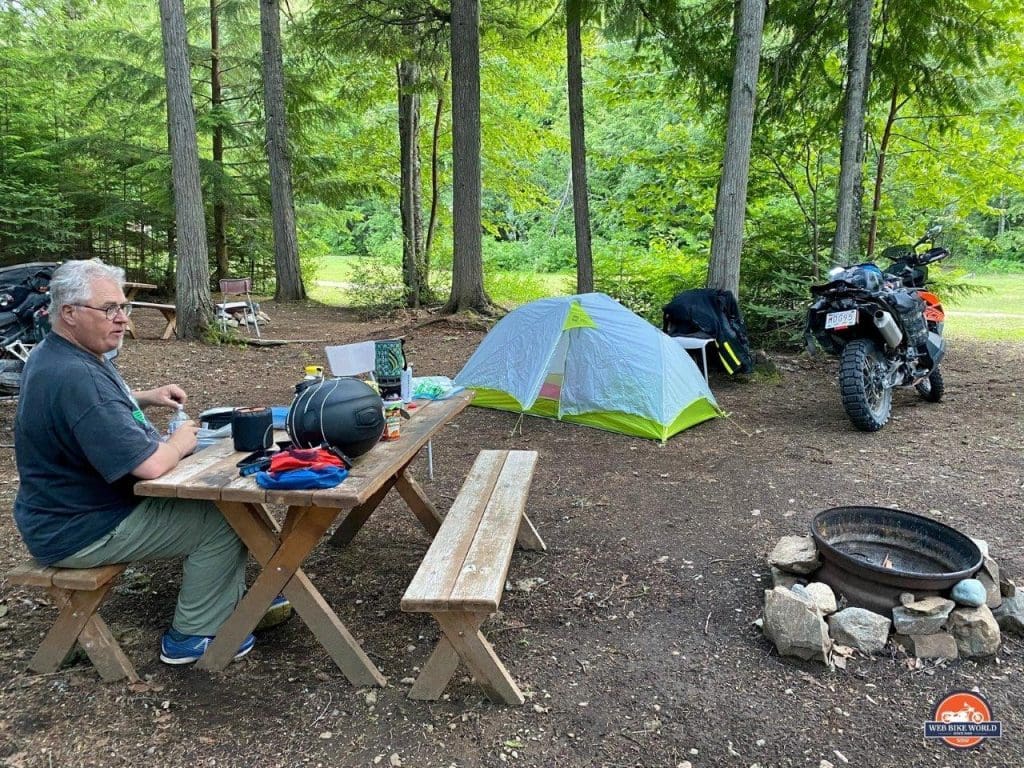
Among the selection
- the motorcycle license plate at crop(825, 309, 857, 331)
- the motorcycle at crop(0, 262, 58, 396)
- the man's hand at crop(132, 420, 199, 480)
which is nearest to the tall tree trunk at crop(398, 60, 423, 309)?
the motorcycle at crop(0, 262, 58, 396)

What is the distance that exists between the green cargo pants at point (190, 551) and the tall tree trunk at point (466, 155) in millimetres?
7746

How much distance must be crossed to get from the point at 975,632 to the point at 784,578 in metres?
0.66

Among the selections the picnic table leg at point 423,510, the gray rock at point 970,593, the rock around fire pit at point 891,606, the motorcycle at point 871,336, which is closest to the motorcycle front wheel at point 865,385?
the motorcycle at point 871,336

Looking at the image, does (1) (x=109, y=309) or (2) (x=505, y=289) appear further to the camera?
(2) (x=505, y=289)

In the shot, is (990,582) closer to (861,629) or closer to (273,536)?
(861,629)

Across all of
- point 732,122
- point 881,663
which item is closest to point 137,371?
point 732,122

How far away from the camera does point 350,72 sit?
42.3 ft

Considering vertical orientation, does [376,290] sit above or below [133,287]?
below

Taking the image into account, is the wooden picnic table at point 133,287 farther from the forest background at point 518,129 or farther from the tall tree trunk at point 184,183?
the forest background at point 518,129

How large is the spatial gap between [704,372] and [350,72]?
1011cm

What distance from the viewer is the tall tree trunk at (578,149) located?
8.30 meters

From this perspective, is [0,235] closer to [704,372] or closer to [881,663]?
[704,372]

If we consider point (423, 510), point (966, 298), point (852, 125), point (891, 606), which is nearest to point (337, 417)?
point (423, 510)

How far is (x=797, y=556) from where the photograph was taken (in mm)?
2793
